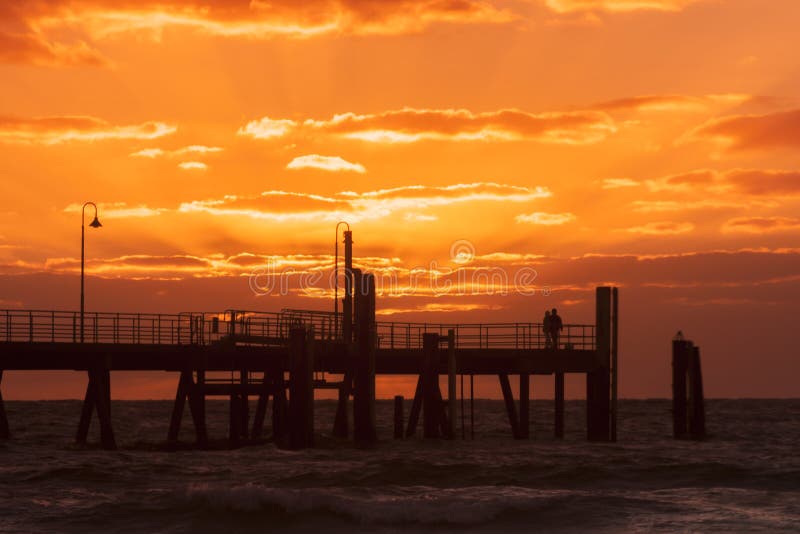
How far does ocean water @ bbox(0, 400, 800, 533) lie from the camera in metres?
29.3

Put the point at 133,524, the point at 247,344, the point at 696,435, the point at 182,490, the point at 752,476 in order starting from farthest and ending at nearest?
the point at 696,435, the point at 247,344, the point at 752,476, the point at 182,490, the point at 133,524

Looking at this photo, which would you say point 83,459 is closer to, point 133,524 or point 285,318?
point 285,318

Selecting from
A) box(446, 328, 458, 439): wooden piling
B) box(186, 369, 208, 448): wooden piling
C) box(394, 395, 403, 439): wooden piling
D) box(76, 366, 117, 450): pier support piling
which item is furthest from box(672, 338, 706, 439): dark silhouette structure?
box(76, 366, 117, 450): pier support piling

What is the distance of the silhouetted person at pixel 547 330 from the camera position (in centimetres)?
5303

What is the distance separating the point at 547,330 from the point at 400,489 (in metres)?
20.1

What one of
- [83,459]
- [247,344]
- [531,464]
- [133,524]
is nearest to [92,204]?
[247,344]

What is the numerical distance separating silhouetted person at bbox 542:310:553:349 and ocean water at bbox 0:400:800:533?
5077mm

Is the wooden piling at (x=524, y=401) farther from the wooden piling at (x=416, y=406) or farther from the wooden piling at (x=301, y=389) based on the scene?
the wooden piling at (x=301, y=389)

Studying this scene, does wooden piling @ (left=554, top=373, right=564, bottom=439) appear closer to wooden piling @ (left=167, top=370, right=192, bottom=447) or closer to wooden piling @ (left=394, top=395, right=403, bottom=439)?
wooden piling @ (left=394, top=395, right=403, bottom=439)

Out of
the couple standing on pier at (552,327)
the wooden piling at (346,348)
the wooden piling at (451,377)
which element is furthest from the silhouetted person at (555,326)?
Answer: the wooden piling at (346,348)

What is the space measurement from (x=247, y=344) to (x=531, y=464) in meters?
13.6

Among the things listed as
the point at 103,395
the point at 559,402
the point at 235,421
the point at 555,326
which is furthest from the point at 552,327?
the point at 103,395

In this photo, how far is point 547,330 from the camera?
174 feet

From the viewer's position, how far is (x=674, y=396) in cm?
5478
